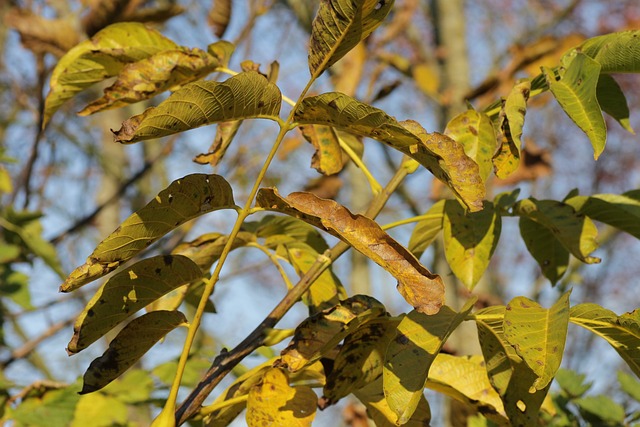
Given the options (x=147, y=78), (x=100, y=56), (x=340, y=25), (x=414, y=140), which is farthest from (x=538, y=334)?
(x=100, y=56)

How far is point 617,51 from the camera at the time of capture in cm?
74

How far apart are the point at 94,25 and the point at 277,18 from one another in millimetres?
3144

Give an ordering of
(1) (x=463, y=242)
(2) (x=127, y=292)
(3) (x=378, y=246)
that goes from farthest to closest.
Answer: (1) (x=463, y=242) < (2) (x=127, y=292) < (3) (x=378, y=246)

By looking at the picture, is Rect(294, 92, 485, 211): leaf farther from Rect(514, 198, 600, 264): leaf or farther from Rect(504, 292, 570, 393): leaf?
Rect(514, 198, 600, 264): leaf

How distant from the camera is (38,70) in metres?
1.54

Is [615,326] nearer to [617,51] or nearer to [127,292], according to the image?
[617,51]

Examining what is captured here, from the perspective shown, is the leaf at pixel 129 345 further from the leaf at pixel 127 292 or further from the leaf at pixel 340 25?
the leaf at pixel 340 25

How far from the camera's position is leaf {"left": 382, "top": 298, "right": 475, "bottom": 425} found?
60 centimetres

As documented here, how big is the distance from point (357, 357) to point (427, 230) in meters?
0.22

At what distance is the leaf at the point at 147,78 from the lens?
2.48 feet

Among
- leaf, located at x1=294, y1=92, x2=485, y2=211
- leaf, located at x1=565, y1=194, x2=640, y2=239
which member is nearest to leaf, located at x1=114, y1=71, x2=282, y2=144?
leaf, located at x1=294, y1=92, x2=485, y2=211

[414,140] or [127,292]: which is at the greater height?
[414,140]

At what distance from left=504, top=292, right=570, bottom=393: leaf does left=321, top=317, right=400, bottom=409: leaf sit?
126mm

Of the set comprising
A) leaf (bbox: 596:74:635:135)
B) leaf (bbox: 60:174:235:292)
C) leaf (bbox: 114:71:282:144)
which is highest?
leaf (bbox: 114:71:282:144)
